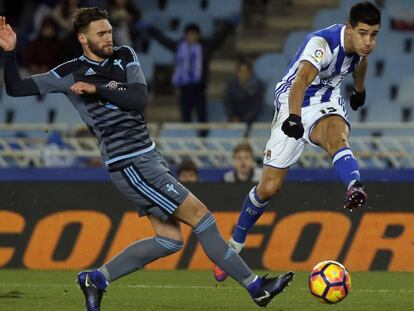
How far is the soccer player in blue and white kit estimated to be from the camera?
9984 mm

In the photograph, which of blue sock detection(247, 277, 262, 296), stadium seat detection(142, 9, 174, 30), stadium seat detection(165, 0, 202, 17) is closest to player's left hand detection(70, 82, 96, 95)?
blue sock detection(247, 277, 262, 296)

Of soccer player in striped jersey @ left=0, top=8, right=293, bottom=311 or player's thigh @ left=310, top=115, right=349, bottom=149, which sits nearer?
soccer player in striped jersey @ left=0, top=8, right=293, bottom=311

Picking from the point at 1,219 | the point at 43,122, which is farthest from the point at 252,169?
the point at 43,122

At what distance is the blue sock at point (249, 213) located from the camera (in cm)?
1102

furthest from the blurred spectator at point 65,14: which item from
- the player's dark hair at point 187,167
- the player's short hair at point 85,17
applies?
the player's short hair at point 85,17

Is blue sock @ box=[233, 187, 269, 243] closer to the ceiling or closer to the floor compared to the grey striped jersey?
closer to the floor

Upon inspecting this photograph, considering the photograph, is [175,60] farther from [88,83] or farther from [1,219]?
[88,83]

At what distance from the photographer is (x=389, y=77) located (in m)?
18.5

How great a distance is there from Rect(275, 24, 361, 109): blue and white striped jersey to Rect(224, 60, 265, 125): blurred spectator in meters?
6.45

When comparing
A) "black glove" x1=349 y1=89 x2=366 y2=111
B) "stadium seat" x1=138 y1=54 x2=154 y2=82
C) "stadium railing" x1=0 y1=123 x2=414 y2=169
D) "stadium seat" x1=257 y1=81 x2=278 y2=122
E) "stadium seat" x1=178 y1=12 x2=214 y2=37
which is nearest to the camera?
"black glove" x1=349 y1=89 x2=366 y2=111

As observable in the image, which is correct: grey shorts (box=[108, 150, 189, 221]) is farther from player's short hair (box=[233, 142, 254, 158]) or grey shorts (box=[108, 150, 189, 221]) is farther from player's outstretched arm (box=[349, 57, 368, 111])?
player's short hair (box=[233, 142, 254, 158])

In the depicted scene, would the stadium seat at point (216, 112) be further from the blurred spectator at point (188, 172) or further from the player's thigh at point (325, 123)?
the player's thigh at point (325, 123)

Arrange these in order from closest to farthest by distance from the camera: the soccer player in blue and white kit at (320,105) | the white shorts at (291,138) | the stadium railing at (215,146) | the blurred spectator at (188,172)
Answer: the soccer player in blue and white kit at (320,105)
the white shorts at (291,138)
the blurred spectator at (188,172)
the stadium railing at (215,146)

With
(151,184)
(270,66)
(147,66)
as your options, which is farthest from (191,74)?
(151,184)
